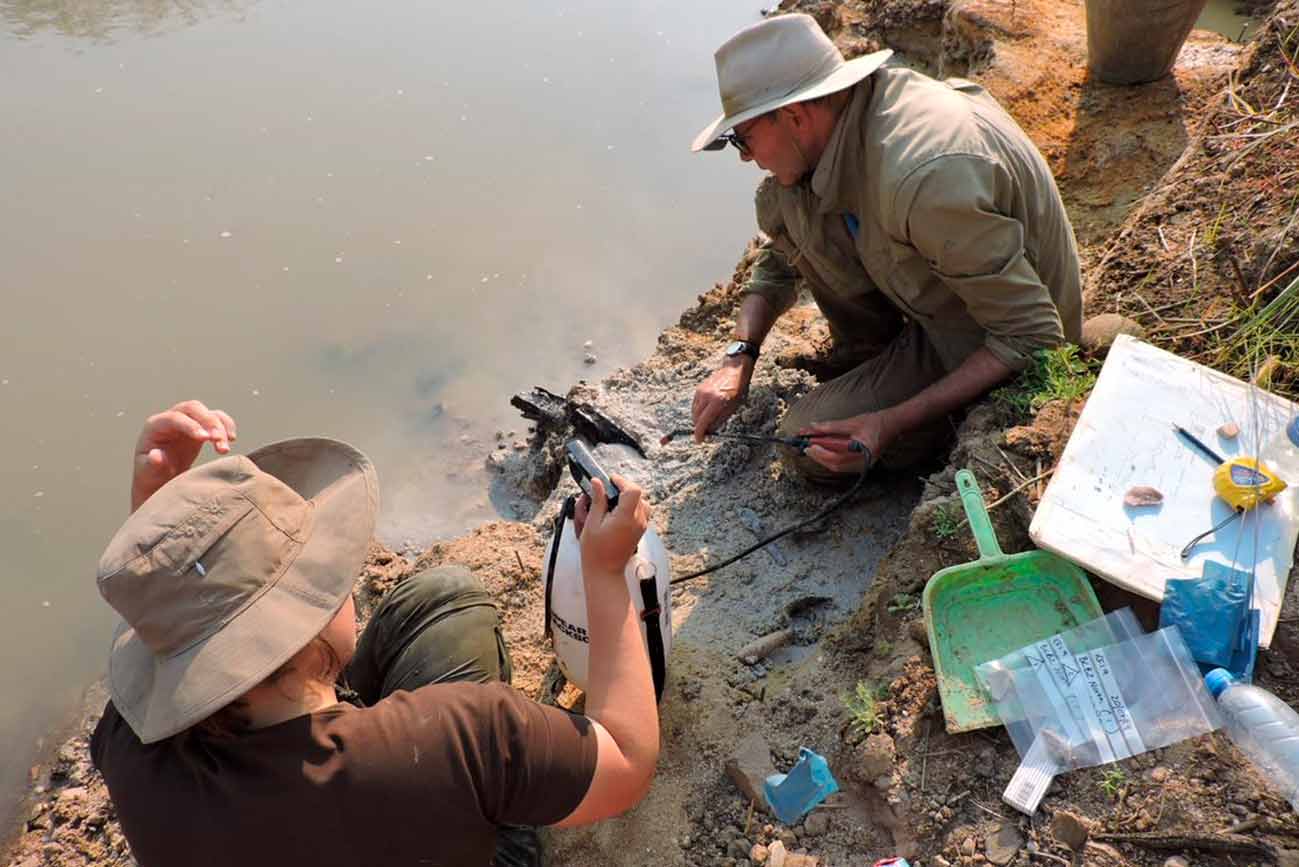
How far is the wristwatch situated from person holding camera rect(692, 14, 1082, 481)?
1.03ft

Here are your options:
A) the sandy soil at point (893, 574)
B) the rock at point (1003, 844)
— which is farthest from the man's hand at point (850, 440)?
the rock at point (1003, 844)

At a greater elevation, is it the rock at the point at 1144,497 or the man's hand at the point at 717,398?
the rock at the point at 1144,497

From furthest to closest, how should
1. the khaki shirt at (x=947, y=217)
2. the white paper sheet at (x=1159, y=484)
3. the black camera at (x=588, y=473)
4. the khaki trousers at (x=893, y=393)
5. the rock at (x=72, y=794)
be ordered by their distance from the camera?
the khaki trousers at (x=893, y=393), the rock at (x=72, y=794), the khaki shirt at (x=947, y=217), the white paper sheet at (x=1159, y=484), the black camera at (x=588, y=473)

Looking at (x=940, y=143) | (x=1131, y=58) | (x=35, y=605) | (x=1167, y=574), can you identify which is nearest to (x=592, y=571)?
(x=1167, y=574)

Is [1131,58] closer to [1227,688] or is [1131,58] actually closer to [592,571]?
[1227,688]

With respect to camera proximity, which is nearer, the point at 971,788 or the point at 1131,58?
the point at 971,788

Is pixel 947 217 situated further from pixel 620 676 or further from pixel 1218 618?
pixel 620 676

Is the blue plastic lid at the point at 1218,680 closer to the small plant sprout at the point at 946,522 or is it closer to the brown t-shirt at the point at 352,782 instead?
the small plant sprout at the point at 946,522

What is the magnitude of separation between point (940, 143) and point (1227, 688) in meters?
1.79

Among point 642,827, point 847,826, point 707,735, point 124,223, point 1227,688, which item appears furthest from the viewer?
point 124,223

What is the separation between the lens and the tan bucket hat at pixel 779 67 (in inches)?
121

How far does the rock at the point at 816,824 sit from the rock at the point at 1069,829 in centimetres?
58

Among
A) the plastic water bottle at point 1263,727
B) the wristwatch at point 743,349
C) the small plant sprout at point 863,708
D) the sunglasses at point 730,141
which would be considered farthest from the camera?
the wristwatch at point 743,349

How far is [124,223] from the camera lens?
237 inches
